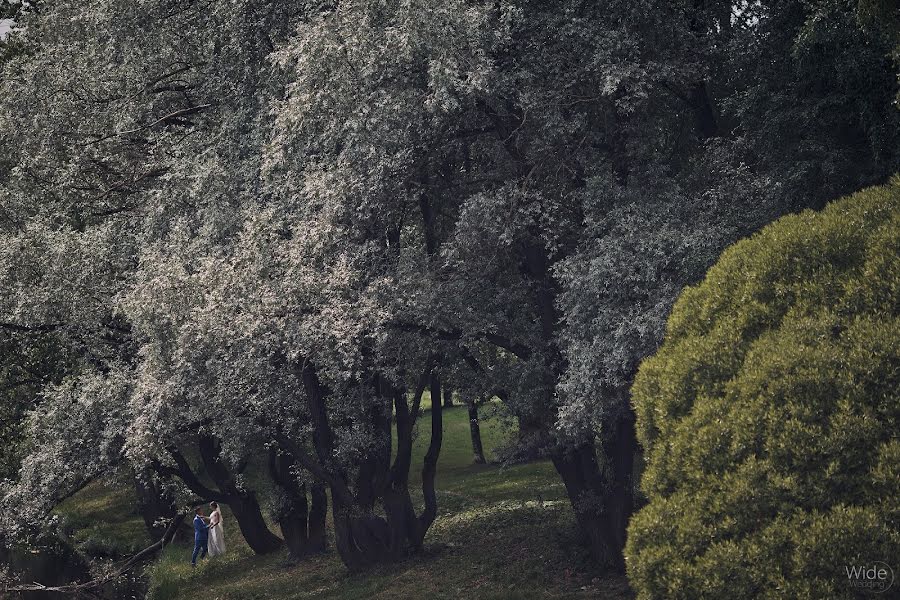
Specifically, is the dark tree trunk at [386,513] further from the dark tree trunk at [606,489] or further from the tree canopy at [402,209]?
the dark tree trunk at [606,489]

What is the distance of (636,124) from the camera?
782 inches

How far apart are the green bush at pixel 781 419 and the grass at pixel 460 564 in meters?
7.21

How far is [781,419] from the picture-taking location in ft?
39.1

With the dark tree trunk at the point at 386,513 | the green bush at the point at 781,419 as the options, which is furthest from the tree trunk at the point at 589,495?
the green bush at the point at 781,419

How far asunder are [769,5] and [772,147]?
2.93m

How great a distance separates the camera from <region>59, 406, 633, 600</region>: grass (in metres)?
21.2

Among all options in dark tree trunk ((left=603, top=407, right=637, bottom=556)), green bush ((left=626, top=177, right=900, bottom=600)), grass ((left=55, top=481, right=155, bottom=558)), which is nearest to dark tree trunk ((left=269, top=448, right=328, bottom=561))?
grass ((left=55, top=481, right=155, bottom=558))

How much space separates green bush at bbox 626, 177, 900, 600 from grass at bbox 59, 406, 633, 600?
721 cm

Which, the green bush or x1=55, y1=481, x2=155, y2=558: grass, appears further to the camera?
x1=55, y1=481, x2=155, y2=558: grass

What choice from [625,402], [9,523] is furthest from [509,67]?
[9,523]

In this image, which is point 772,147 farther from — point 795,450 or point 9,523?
point 9,523

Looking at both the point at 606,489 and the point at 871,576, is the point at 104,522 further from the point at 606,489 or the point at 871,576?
the point at 871,576

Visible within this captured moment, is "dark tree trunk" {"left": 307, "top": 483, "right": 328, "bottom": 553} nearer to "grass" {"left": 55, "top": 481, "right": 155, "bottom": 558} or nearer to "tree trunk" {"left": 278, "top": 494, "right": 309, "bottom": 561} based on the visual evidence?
"tree trunk" {"left": 278, "top": 494, "right": 309, "bottom": 561}

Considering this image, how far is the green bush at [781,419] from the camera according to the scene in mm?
11336
